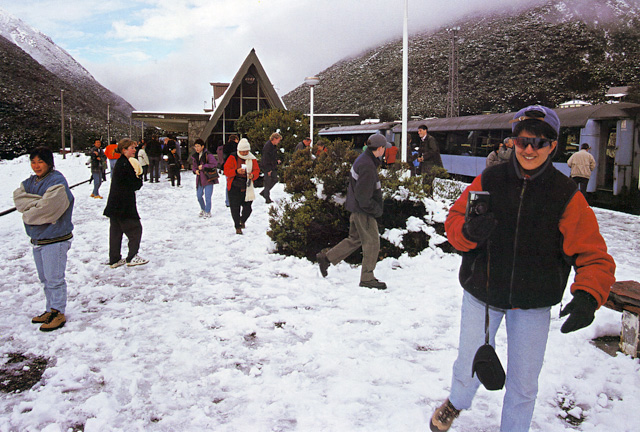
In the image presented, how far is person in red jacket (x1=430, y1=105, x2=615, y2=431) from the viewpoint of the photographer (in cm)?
214

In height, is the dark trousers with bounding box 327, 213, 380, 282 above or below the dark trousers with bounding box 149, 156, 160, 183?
below

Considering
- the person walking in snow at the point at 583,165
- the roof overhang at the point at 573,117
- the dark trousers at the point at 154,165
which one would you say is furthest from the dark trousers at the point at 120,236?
the dark trousers at the point at 154,165

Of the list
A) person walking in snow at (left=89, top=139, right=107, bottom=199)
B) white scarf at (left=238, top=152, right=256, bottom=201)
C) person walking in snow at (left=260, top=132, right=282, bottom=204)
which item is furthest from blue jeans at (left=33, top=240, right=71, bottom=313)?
person walking in snow at (left=89, top=139, right=107, bottom=199)

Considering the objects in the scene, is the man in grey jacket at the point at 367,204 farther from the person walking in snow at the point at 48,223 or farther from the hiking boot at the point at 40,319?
the hiking boot at the point at 40,319

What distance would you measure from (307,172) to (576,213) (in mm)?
5649

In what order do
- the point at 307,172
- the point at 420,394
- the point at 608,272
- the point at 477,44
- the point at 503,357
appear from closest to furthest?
1. the point at 608,272
2. the point at 420,394
3. the point at 503,357
4. the point at 307,172
5. the point at 477,44

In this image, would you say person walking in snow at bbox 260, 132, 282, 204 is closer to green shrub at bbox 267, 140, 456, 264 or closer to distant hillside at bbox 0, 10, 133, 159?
green shrub at bbox 267, 140, 456, 264

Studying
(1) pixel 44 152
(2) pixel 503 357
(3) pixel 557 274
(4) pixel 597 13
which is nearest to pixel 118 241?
(1) pixel 44 152

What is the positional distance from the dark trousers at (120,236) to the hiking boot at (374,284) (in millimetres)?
3111

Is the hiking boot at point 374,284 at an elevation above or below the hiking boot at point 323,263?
below

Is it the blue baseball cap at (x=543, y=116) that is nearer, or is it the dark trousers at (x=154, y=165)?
the blue baseball cap at (x=543, y=116)

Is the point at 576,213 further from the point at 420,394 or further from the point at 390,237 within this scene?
the point at 390,237

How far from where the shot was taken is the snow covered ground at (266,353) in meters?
2.89

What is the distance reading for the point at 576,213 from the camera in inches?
85.0
